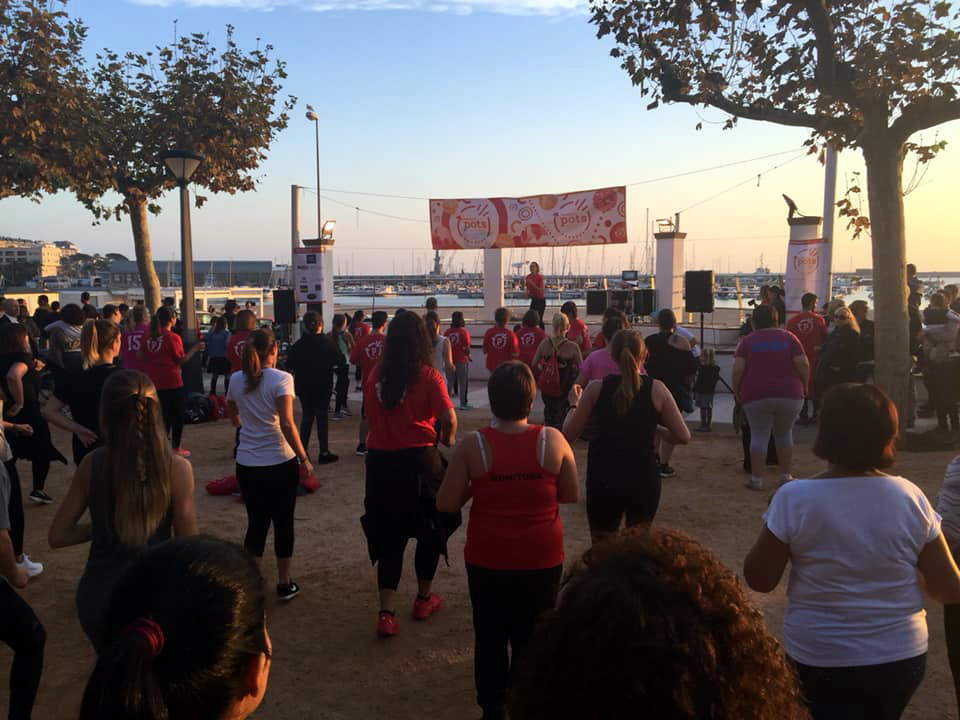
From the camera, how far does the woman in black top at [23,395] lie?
5930mm

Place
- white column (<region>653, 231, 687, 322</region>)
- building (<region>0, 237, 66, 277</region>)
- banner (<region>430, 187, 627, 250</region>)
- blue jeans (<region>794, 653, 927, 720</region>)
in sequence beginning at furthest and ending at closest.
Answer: building (<region>0, 237, 66, 277</region>) < banner (<region>430, 187, 627, 250</region>) < white column (<region>653, 231, 687, 322</region>) < blue jeans (<region>794, 653, 927, 720</region>)

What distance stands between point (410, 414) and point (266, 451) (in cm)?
105

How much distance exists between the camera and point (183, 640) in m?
1.19

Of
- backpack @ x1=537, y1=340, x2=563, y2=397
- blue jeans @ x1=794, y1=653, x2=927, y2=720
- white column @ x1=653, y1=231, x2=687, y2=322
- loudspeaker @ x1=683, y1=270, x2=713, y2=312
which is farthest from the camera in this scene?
white column @ x1=653, y1=231, x2=687, y2=322

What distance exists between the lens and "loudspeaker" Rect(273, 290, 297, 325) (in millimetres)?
16297

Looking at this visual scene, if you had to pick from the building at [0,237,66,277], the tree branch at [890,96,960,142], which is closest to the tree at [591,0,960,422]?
the tree branch at [890,96,960,142]

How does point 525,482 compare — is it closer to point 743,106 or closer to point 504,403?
A: point 504,403

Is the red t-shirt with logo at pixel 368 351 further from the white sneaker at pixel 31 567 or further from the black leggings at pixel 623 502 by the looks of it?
the black leggings at pixel 623 502

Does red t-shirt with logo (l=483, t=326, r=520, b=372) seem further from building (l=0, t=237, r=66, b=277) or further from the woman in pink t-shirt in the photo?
building (l=0, t=237, r=66, b=277)

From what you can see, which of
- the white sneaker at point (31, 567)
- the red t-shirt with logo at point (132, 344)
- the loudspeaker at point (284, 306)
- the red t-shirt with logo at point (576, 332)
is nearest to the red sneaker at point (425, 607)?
the white sneaker at point (31, 567)

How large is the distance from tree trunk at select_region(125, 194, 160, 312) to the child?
11.3 metres

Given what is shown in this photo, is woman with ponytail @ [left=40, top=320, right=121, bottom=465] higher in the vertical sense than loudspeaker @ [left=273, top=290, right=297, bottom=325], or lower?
lower

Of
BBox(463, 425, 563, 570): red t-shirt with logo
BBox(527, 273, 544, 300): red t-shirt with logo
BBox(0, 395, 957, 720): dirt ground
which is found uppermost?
BBox(527, 273, 544, 300): red t-shirt with logo

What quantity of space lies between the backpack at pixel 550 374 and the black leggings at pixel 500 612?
16.3ft
